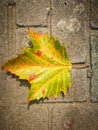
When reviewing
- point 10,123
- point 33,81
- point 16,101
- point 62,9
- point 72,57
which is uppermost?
point 62,9

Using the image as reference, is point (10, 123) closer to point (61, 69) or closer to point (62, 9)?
point (61, 69)

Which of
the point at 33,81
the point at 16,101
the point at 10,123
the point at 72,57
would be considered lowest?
the point at 10,123

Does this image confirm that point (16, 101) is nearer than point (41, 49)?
No

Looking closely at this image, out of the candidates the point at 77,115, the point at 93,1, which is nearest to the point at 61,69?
the point at 77,115

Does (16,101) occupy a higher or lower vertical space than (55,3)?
lower

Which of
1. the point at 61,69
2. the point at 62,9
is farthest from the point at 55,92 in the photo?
the point at 62,9

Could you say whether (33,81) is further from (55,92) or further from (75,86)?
(75,86)
